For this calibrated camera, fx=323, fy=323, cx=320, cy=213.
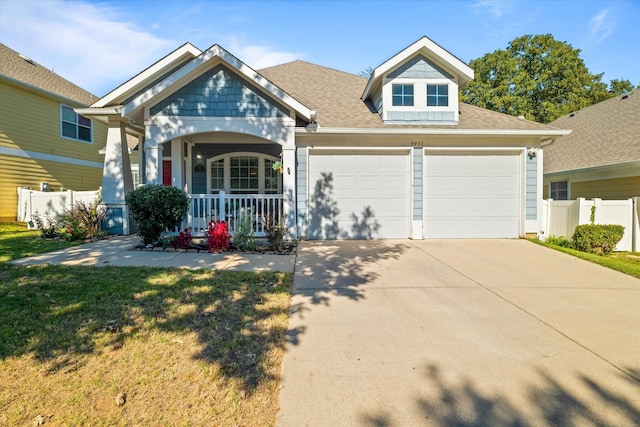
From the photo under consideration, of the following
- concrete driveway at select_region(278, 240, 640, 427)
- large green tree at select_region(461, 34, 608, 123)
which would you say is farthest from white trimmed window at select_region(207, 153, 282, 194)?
large green tree at select_region(461, 34, 608, 123)

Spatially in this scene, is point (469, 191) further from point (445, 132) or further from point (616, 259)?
point (616, 259)

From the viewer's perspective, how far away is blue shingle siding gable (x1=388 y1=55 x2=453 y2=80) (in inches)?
384

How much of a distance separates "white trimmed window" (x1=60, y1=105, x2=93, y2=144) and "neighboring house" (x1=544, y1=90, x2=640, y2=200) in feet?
67.4

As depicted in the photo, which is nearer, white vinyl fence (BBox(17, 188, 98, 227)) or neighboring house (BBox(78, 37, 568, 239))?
neighboring house (BBox(78, 37, 568, 239))

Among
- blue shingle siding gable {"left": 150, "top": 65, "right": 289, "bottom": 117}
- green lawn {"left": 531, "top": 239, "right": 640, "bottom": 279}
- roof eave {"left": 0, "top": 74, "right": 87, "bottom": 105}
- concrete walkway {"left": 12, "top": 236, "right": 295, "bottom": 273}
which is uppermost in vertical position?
roof eave {"left": 0, "top": 74, "right": 87, "bottom": 105}

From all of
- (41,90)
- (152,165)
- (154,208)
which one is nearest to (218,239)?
(154,208)

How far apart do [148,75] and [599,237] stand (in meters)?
12.7

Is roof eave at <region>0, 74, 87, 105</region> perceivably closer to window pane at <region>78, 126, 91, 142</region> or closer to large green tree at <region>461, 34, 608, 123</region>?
window pane at <region>78, 126, 91, 142</region>

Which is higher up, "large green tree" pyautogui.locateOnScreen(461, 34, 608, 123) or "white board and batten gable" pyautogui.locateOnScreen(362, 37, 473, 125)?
"large green tree" pyautogui.locateOnScreen(461, 34, 608, 123)

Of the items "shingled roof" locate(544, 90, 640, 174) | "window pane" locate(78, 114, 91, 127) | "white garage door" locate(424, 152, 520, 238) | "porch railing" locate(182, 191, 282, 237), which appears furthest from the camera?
"window pane" locate(78, 114, 91, 127)

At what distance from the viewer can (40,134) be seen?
13.2 meters

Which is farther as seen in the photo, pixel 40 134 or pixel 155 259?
pixel 40 134

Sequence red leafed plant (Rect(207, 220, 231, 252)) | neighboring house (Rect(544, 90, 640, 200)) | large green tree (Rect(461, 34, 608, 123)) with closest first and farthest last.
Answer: red leafed plant (Rect(207, 220, 231, 252)) < neighboring house (Rect(544, 90, 640, 200)) < large green tree (Rect(461, 34, 608, 123))

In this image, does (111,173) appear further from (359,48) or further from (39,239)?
(359,48)
